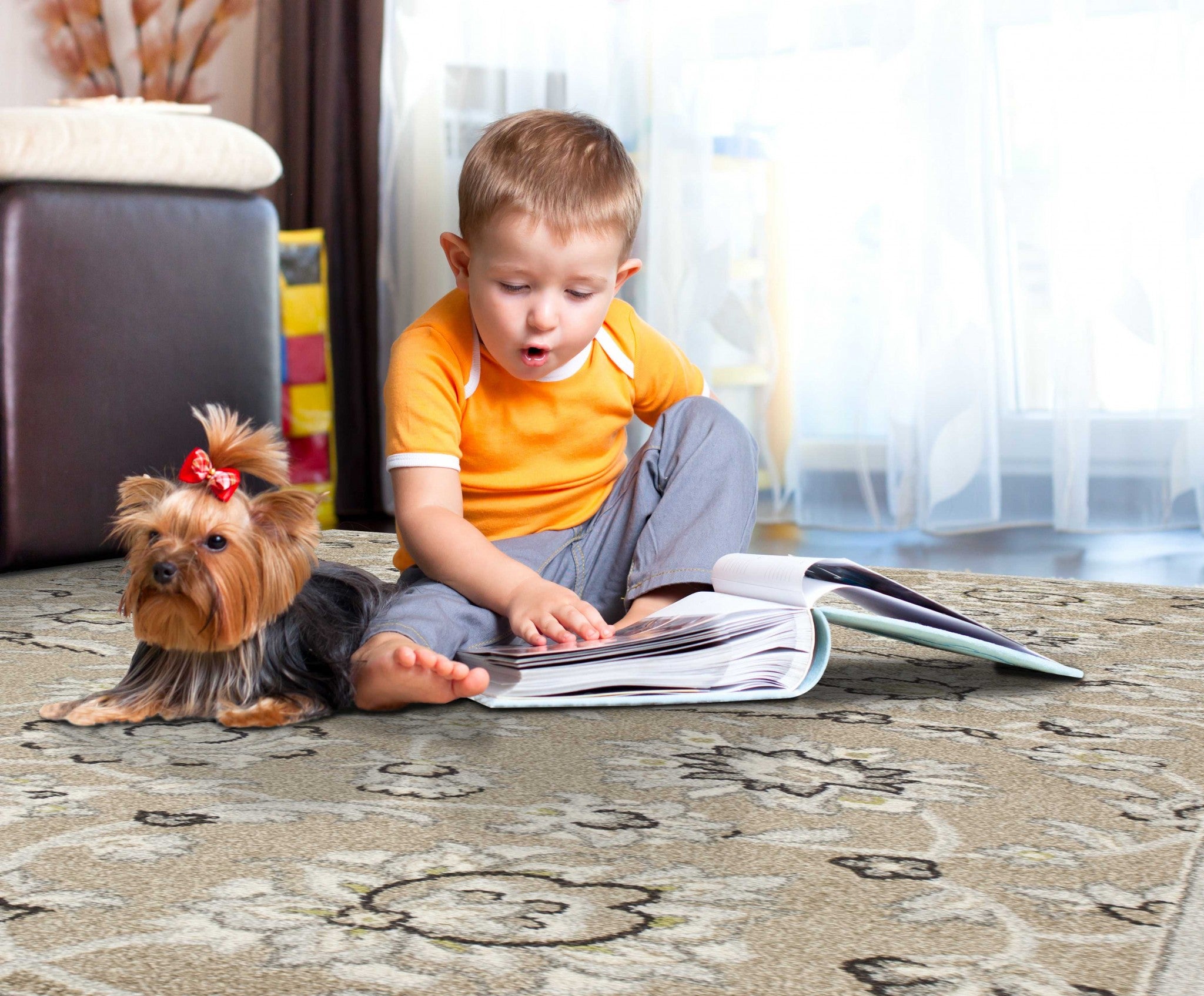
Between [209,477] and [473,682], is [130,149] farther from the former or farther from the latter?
[473,682]

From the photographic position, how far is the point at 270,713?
0.94 m

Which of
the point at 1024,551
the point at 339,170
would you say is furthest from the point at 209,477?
the point at 339,170

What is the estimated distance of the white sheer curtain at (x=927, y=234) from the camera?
199 cm

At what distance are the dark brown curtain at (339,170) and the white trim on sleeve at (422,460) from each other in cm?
146

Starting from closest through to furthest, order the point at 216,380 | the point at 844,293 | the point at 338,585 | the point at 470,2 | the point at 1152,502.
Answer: the point at 338,585 → the point at 216,380 → the point at 1152,502 → the point at 844,293 → the point at 470,2

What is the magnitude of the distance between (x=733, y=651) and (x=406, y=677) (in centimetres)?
24

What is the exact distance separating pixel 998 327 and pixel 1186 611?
2.59 ft

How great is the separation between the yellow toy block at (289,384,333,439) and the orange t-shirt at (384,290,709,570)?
1098 millimetres

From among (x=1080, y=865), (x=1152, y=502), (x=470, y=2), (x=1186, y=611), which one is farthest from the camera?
(x=470, y=2)

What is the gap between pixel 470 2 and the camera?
8.05 feet

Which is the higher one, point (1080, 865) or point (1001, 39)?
point (1001, 39)

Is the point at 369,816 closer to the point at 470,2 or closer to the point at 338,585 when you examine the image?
the point at 338,585

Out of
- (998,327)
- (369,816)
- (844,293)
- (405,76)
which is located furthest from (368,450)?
(369,816)

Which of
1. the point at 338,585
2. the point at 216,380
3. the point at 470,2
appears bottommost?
the point at 338,585
